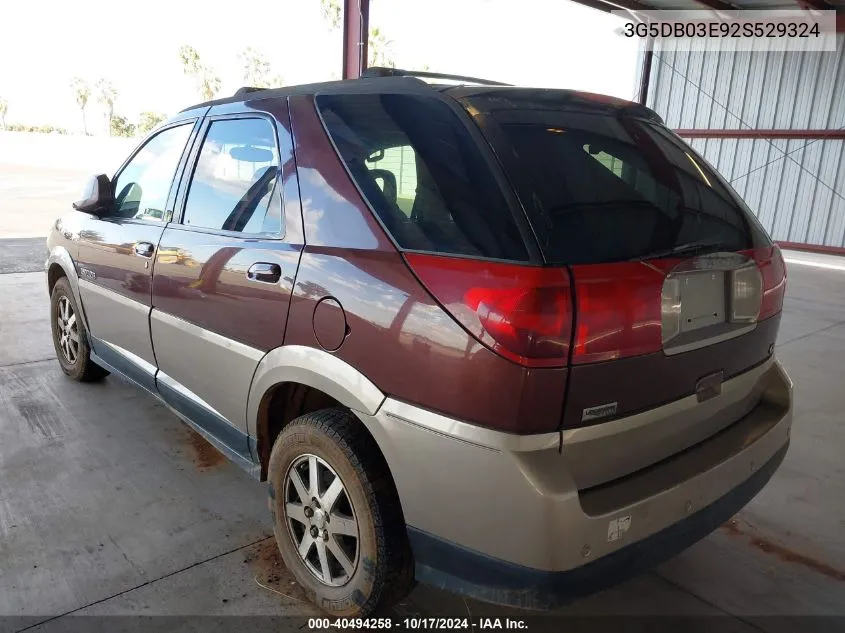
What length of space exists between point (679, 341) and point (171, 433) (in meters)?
2.86

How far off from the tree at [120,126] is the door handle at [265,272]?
203ft

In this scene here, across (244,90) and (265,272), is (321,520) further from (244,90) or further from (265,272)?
(244,90)

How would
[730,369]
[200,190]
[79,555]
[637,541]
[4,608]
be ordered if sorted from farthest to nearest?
[200,190], [79,555], [4,608], [730,369], [637,541]

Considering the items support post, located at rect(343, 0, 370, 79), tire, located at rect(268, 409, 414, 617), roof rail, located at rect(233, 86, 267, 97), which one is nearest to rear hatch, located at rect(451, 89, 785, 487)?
tire, located at rect(268, 409, 414, 617)

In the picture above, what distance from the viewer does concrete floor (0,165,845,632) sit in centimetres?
228

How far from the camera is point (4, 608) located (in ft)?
7.17

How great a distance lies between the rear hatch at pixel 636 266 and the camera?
1.65m

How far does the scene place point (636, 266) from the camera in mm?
1704

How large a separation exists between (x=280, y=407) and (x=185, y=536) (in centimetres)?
74

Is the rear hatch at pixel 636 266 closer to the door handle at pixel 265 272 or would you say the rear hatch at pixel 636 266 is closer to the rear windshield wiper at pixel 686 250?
the rear windshield wiper at pixel 686 250

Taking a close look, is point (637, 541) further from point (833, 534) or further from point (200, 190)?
point (200, 190)

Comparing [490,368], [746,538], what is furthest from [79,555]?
[746,538]

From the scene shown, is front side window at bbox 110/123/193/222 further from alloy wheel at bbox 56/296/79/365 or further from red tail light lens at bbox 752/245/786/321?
red tail light lens at bbox 752/245/786/321

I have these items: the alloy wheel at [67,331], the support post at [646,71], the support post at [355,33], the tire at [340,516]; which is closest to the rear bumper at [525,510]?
the tire at [340,516]
